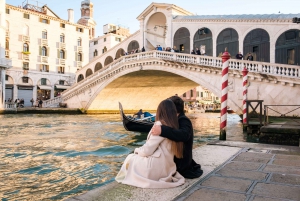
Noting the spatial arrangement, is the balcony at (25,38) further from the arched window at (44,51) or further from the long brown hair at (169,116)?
the long brown hair at (169,116)

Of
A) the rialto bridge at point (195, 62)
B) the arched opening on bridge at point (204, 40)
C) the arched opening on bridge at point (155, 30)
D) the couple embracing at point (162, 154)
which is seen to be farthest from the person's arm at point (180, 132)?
the arched opening on bridge at point (155, 30)

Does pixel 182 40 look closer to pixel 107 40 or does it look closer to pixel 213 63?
pixel 213 63

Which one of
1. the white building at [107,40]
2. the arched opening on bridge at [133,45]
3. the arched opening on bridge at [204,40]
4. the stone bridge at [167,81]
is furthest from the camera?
the white building at [107,40]

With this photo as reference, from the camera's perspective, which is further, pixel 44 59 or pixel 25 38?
pixel 44 59

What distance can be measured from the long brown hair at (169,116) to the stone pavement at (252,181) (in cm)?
34

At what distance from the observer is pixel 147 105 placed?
2262cm

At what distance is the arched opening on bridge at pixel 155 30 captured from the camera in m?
17.6

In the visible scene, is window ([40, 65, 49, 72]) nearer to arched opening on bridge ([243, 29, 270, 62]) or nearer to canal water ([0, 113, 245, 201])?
arched opening on bridge ([243, 29, 270, 62])

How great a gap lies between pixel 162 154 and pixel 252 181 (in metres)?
0.81

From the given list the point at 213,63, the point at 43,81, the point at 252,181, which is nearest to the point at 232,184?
the point at 252,181

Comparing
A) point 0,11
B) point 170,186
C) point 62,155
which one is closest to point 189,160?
point 170,186

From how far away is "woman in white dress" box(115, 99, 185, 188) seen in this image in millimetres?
2098

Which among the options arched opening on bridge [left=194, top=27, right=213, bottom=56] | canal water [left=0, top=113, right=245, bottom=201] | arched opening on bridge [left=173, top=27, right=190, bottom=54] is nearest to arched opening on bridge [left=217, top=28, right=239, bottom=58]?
arched opening on bridge [left=194, top=27, right=213, bottom=56]

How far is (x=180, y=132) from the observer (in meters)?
2.15
